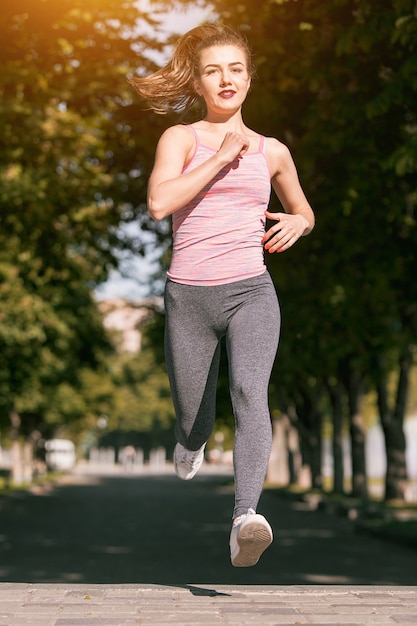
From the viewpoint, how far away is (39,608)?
4656 millimetres

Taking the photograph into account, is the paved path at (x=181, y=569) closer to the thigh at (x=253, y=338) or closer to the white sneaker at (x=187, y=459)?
the white sneaker at (x=187, y=459)

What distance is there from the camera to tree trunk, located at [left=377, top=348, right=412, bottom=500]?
90.8ft

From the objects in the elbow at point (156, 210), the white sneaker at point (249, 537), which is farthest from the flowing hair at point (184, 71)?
the white sneaker at point (249, 537)

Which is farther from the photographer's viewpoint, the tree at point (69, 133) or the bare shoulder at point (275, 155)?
the tree at point (69, 133)

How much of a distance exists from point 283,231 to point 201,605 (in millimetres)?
1506

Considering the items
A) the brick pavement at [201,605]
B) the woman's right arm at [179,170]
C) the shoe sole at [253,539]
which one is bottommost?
the brick pavement at [201,605]

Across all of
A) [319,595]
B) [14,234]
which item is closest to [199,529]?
[14,234]

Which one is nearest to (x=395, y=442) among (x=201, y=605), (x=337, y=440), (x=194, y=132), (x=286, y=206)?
(x=337, y=440)

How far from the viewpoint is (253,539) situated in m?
4.40

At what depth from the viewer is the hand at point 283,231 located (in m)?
4.65

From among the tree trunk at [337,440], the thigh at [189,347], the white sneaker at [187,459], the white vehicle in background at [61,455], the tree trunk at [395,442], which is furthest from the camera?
the white vehicle in background at [61,455]

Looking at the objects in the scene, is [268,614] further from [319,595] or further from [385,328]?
[385,328]

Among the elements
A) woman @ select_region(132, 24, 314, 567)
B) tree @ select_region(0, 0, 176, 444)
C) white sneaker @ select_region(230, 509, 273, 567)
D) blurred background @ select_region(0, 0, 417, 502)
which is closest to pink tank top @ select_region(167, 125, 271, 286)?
woman @ select_region(132, 24, 314, 567)

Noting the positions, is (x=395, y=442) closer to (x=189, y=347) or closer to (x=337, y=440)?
(x=337, y=440)
